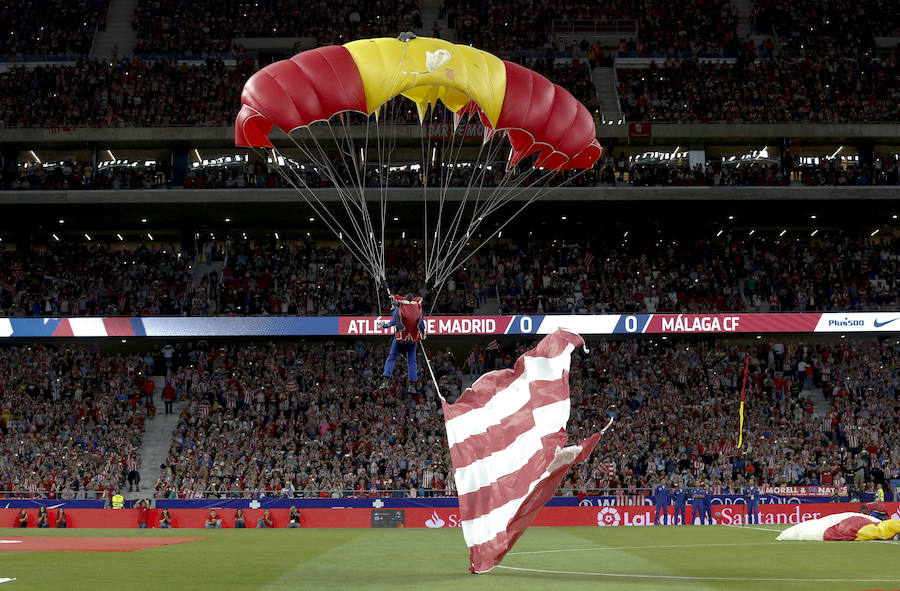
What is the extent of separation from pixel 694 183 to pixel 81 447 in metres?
26.3

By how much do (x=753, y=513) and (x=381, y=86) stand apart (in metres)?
18.6

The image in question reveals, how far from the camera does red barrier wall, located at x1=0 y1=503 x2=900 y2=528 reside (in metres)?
28.7

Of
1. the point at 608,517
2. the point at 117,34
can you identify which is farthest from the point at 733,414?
the point at 117,34

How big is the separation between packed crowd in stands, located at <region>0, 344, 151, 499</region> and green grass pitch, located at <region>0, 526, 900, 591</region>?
1411 centimetres

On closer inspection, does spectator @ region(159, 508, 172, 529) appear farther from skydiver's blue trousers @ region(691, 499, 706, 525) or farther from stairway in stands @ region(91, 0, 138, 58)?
stairway in stands @ region(91, 0, 138, 58)

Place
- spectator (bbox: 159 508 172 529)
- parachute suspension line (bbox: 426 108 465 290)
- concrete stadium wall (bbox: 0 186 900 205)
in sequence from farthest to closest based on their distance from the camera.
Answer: concrete stadium wall (bbox: 0 186 900 205), spectator (bbox: 159 508 172 529), parachute suspension line (bbox: 426 108 465 290)

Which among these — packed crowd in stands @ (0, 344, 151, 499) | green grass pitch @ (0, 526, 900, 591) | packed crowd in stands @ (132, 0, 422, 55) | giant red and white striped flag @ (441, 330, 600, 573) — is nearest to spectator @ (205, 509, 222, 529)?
packed crowd in stands @ (0, 344, 151, 499)

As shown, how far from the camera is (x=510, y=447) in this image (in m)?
11.7

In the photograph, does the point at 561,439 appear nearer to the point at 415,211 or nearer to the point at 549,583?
the point at 549,583

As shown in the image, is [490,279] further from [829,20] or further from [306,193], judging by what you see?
[829,20]

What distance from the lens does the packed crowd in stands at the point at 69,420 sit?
31.6 metres

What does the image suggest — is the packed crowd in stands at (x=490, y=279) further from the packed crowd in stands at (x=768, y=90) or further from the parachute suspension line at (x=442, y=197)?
the packed crowd in stands at (x=768, y=90)

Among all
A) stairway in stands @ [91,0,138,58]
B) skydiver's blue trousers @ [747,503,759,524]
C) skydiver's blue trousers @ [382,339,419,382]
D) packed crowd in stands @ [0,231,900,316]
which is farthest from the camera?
stairway in stands @ [91,0,138,58]

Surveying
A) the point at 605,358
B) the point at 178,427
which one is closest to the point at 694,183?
the point at 605,358
